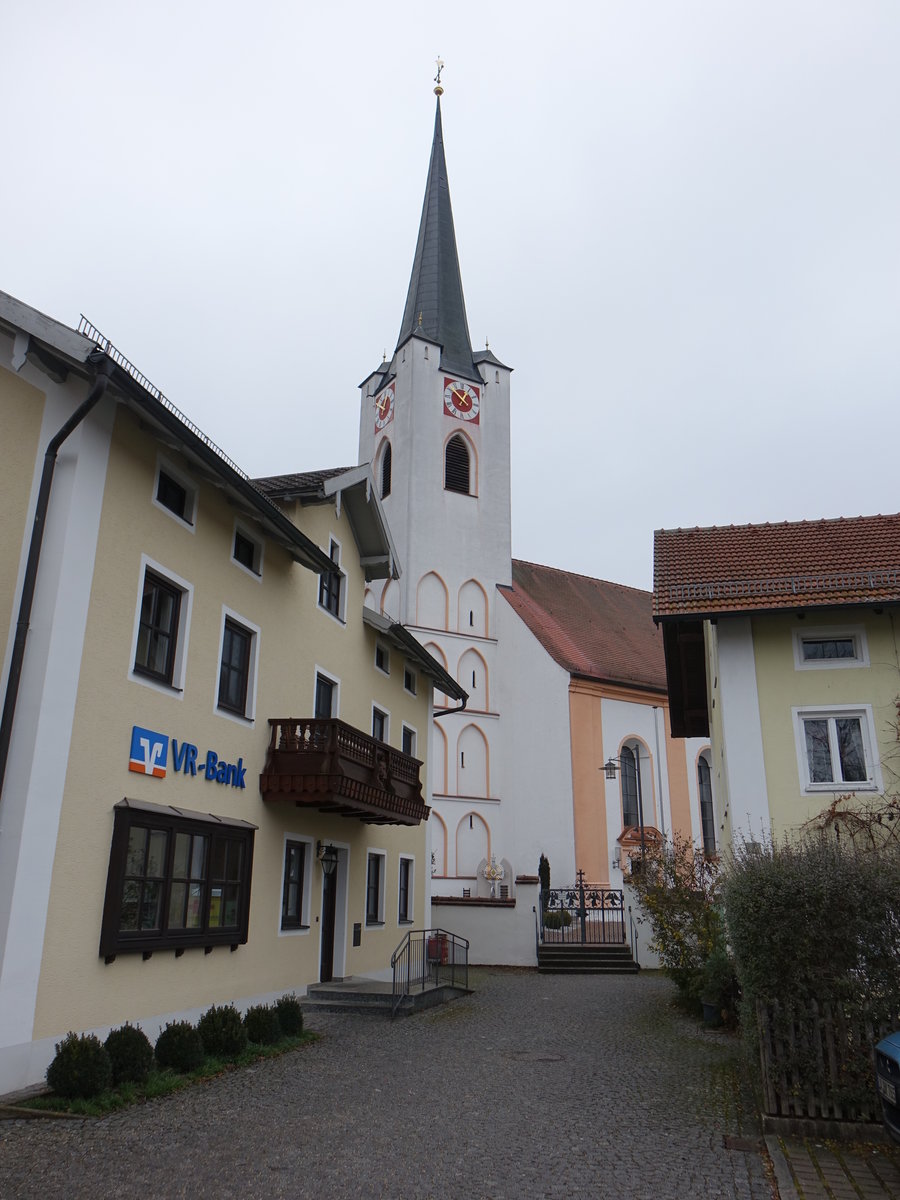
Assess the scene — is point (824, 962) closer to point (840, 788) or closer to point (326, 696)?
point (840, 788)

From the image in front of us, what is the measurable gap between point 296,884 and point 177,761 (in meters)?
4.93

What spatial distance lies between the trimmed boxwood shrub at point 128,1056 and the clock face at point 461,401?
1274 inches

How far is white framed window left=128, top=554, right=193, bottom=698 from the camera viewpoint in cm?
1219

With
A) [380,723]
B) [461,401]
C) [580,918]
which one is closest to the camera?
[380,723]

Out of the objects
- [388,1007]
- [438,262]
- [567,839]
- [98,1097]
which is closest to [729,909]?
[98,1097]

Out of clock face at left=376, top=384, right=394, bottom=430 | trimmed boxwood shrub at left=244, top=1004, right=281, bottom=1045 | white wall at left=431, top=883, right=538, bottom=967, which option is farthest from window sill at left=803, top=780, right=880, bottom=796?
clock face at left=376, top=384, right=394, bottom=430

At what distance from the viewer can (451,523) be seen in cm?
3825

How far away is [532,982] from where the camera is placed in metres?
22.4

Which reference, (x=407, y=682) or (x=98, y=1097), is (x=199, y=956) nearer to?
(x=98, y=1097)

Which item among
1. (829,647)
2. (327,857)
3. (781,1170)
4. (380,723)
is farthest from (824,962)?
(380,723)

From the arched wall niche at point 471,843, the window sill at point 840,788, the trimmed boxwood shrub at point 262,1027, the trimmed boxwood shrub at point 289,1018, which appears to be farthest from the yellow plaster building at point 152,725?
the arched wall niche at point 471,843

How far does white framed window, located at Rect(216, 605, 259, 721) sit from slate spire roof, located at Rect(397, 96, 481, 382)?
2738 cm

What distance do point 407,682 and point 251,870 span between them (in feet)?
30.9

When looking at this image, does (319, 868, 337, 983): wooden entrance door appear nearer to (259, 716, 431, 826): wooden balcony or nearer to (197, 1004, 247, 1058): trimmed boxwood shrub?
(259, 716, 431, 826): wooden balcony
